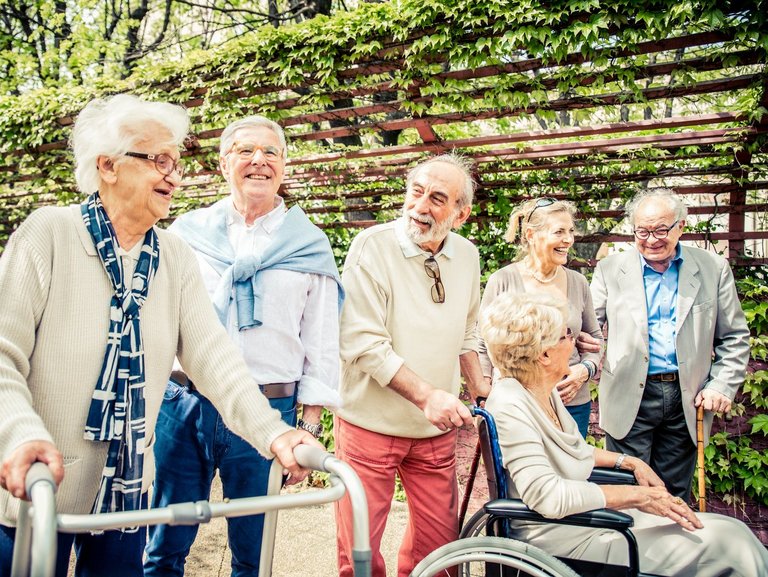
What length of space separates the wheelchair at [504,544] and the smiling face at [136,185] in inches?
47.0

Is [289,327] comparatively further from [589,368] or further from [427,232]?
[589,368]

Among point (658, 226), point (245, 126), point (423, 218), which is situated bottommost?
point (423, 218)

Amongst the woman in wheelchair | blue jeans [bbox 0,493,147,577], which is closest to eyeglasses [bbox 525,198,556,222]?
the woman in wheelchair

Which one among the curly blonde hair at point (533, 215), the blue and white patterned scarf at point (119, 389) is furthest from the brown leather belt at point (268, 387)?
the curly blonde hair at point (533, 215)

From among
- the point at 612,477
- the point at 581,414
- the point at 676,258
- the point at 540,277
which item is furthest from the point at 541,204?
the point at 612,477

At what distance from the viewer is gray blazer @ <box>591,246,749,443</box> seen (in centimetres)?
291

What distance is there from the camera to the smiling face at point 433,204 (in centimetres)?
235

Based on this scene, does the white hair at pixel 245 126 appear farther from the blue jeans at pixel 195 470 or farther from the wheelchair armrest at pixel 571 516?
the wheelchair armrest at pixel 571 516

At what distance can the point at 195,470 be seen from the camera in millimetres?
1985

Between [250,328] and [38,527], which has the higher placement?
[250,328]

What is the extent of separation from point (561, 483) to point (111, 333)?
1362 millimetres

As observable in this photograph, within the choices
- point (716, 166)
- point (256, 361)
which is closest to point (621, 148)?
point (716, 166)

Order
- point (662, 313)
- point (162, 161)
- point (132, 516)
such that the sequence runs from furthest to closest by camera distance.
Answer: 1. point (662, 313)
2. point (162, 161)
3. point (132, 516)

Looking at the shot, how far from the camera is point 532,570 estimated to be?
172 cm
